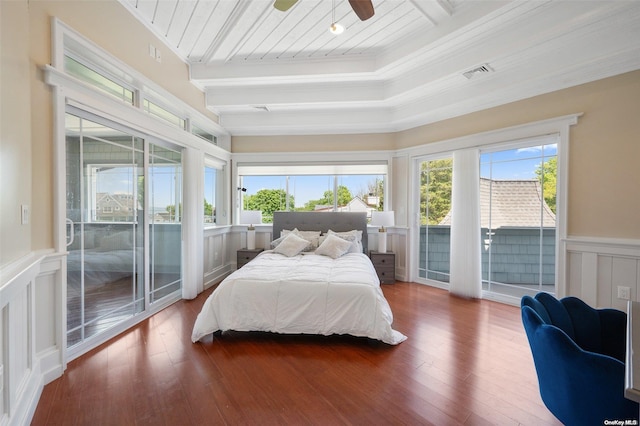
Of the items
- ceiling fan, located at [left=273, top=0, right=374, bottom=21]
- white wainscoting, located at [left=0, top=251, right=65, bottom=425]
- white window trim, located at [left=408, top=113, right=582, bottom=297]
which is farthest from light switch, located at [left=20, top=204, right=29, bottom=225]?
white window trim, located at [left=408, top=113, right=582, bottom=297]

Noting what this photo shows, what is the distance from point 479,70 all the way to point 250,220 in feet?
13.5

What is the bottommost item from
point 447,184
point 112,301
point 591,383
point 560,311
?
point 112,301

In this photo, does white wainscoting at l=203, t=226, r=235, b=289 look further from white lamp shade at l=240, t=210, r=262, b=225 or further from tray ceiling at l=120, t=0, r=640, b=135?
tray ceiling at l=120, t=0, r=640, b=135

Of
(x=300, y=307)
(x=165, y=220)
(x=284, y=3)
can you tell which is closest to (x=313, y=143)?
(x=165, y=220)

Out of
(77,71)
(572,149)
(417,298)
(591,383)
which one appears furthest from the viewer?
(417,298)

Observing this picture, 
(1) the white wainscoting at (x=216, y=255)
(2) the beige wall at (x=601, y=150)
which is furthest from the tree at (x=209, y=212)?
(2) the beige wall at (x=601, y=150)

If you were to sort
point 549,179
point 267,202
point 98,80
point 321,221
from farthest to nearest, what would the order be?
point 267,202 → point 321,221 → point 549,179 → point 98,80

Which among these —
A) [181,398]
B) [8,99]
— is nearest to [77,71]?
[8,99]

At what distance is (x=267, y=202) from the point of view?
5426mm

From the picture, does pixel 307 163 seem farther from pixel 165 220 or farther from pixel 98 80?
pixel 98 80

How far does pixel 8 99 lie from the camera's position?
1.55m

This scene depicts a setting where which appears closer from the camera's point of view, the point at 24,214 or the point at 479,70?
the point at 24,214

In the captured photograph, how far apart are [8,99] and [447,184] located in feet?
16.4

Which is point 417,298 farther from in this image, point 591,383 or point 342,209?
point 591,383
